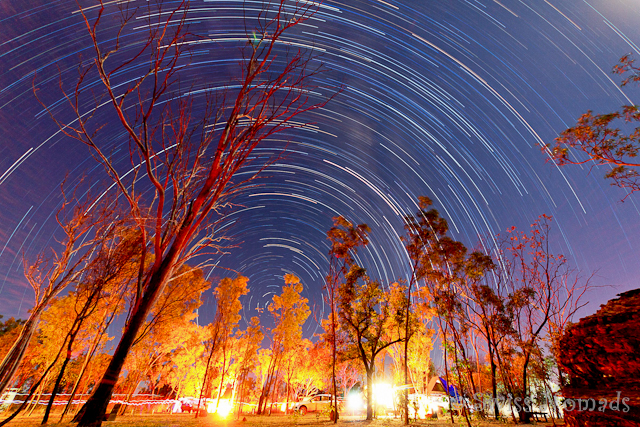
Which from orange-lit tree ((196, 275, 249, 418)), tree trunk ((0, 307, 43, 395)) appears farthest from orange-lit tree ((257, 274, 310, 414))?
tree trunk ((0, 307, 43, 395))

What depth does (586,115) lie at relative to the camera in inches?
395

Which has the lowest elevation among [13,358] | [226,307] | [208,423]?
[208,423]

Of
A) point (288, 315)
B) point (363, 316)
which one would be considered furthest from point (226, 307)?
point (363, 316)

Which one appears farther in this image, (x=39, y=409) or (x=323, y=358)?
(x=323, y=358)

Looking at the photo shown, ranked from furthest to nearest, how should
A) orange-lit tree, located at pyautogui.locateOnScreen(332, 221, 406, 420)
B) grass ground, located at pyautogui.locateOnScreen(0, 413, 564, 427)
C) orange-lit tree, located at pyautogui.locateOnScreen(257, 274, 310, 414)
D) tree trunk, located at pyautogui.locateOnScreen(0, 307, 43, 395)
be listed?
orange-lit tree, located at pyautogui.locateOnScreen(257, 274, 310, 414), orange-lit tree, located at pyautogui.locateOnScreen(332, 221, 406, 420), grass ground, located at pyautogui.locateOnScreen(0, 413, 564, 427), tree trunk, located at pyautogui.locateOnScreen(0, 307, 43, 395)

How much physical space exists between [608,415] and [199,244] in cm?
647

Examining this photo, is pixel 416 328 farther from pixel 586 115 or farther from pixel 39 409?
pixel 39 409

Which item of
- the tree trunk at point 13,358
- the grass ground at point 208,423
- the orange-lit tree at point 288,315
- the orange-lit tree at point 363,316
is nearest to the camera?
the tree trunk at point 13,358

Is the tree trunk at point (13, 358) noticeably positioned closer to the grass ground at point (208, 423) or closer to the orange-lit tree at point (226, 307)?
the grass ground at point (208, 423)

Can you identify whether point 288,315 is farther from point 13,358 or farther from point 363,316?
point 13,358

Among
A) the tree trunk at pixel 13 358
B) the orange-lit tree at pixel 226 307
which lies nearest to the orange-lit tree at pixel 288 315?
the orange-lit tree at pixel 226 307

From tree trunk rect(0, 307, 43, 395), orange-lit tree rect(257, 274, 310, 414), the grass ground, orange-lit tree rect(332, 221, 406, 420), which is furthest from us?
orange-lit tree rect(257, 274, 310, 414)

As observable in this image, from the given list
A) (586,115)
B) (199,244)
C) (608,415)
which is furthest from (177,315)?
(586,115)

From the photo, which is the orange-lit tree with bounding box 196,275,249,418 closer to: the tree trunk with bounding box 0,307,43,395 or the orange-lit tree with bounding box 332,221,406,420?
the orange-lit tree with bounding box 332,221,406,420
